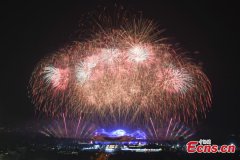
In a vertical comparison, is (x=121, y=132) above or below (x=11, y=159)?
above

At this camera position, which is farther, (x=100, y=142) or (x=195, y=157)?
(x=100, y=142)

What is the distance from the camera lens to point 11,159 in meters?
50.7

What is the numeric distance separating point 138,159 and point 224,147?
72.7 ft

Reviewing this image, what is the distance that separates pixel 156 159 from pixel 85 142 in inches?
2355

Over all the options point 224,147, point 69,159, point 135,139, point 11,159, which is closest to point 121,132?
point 135,139

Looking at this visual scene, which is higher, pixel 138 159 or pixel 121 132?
pixel 121 132

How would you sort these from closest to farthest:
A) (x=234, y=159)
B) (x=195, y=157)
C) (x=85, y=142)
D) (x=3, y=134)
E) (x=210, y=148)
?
(x=210, y=148)
(x=234, y=159)
(x=195, y=157)
(x=85, y=142)
(x=3, y=134)

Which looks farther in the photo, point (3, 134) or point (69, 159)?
point (3, 134)

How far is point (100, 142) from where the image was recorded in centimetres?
11175

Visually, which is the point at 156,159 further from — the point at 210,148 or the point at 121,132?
the point at 121,132

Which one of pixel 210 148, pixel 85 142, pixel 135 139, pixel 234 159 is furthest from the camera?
pixel 85 142

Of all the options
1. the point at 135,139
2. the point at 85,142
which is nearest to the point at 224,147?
the point at 135,139

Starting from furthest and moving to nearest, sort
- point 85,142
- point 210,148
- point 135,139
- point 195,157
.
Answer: point 85,142 → point 135,139 → point 195,157 → point 210,148

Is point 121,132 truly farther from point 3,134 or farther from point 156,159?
point 3,134
